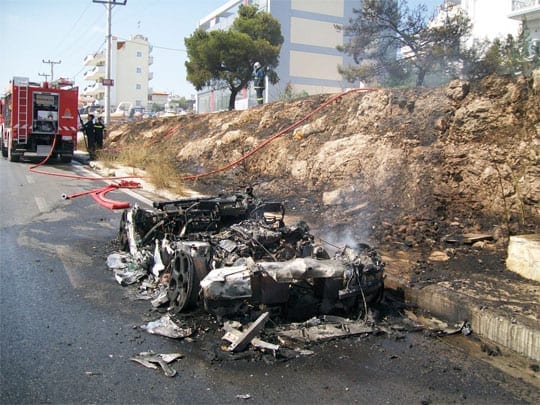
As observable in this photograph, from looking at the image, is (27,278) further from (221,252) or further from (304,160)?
(304,160)

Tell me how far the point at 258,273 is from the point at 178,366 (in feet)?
3.39

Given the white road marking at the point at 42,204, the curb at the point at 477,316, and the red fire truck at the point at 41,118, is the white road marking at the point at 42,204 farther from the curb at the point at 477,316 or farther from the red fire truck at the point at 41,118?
the red fire truck at the point at 41,118

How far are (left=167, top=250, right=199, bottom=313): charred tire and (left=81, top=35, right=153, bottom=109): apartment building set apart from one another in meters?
105

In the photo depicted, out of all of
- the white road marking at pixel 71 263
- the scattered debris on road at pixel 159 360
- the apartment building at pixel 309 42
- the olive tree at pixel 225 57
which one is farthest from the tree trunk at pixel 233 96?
the apartment building at pixel 309 42

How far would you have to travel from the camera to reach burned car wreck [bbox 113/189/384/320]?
4.41 metres

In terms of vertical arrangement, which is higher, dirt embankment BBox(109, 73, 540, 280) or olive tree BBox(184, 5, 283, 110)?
olive tree BBox(184, 5, 283, 110)

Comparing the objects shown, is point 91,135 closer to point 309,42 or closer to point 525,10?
point 525,10

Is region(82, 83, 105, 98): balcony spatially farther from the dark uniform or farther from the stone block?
the stone block

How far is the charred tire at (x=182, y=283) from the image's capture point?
461cm

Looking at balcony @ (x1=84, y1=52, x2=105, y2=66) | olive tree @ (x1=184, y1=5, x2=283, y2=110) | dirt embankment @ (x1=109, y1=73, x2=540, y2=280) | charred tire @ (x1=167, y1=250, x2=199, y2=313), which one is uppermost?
balcony @ (x1=84, y1=52, x2=105, y2=66)

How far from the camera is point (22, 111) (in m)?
20.1

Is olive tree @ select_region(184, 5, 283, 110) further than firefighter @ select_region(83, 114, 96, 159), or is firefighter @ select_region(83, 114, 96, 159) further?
olive tree @ select_region(184, 5, 283, 110)

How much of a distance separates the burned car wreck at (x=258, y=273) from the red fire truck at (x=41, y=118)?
53.6 feet

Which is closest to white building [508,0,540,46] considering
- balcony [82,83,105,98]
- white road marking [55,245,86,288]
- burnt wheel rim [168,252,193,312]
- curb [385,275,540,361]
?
curb [385,275,540,361]
